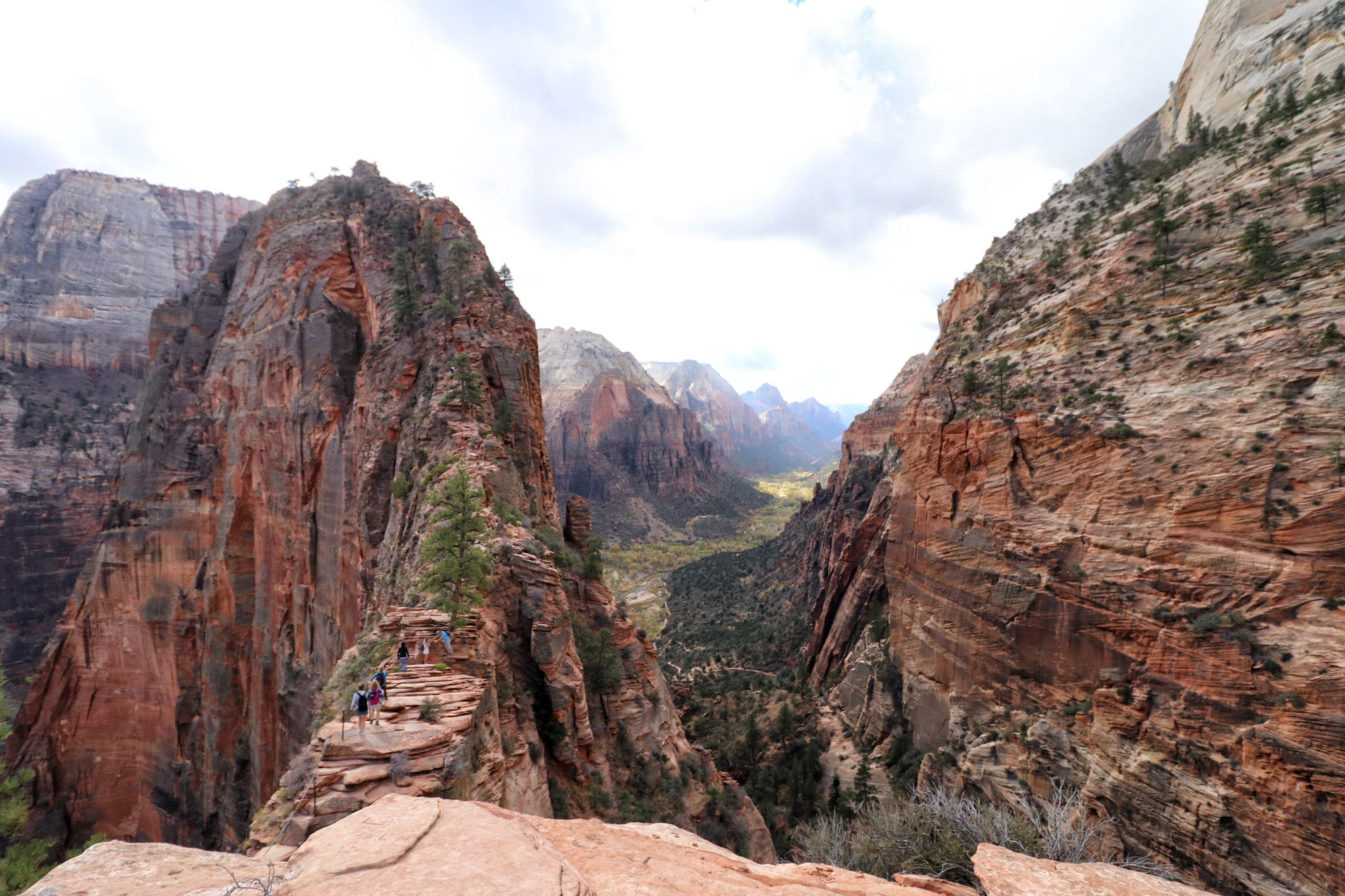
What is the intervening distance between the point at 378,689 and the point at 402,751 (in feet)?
5.13

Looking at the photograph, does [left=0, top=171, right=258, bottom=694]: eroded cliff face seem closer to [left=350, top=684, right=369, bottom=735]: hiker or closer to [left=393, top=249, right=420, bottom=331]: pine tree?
[left=393, top=249, right=420, bottom=331]: pine tree

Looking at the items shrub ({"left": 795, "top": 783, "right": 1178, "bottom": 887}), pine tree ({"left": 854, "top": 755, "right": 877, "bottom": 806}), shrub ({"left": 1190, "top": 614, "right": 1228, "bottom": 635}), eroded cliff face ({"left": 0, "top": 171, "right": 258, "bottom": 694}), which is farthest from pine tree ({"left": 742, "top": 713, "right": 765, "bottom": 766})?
eroded cliff face ({"left": 0, "top": 171, "right": 258, "bottom": 694})

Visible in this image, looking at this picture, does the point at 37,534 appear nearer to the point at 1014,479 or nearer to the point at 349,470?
the point at 349,470

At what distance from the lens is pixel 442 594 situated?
42.5 ft

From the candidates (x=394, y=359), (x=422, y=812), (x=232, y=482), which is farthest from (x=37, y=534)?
(x=422, y=812)

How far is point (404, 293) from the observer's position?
23.8m

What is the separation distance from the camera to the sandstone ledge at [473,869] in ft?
14.1

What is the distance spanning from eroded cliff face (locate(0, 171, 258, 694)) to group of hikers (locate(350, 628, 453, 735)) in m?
52.0

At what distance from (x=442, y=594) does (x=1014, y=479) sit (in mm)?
22434

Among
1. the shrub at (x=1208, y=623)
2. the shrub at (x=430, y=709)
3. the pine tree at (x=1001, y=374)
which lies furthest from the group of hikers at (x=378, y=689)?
the pine tree at (x=1001, y=374)

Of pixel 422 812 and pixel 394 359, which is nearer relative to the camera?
pixel 422 812

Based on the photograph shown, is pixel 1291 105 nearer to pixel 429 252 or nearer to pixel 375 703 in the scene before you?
pixel 375 703

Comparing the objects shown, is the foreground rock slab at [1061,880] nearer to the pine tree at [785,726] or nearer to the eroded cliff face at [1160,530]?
the eroded cliff face at [1160,530]

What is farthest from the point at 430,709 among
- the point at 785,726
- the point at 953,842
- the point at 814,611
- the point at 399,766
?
the point at 814,611
